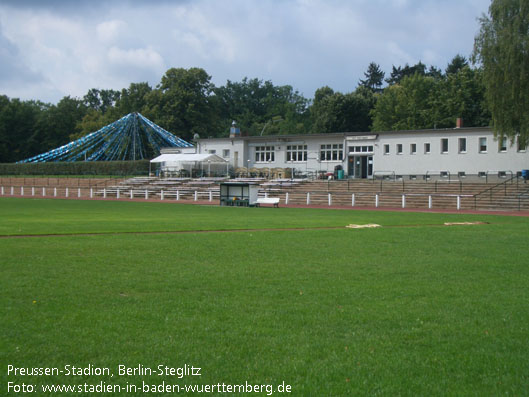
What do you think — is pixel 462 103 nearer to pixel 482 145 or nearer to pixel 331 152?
pixel 331 152

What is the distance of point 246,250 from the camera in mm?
14188

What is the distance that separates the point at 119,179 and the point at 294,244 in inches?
2051

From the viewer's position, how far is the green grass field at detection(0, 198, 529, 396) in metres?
5.73

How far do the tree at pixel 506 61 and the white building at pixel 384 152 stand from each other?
396 cm

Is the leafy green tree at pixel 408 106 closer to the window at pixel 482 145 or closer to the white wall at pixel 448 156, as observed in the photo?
the white wall at pixel 448 156

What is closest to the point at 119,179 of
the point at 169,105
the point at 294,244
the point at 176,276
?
the point at 169,105

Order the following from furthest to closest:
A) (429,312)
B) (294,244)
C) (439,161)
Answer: (439,161)
(294,244)
(429,312)

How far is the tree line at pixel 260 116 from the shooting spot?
234 ft

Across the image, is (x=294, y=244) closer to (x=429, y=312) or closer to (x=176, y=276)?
(x=176, y=276)

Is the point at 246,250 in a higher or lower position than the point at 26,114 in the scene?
lower

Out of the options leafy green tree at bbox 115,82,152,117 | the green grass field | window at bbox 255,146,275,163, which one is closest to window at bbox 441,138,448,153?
window at bbox 255,146,275,163

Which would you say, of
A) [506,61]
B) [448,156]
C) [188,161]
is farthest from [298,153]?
[506,61]

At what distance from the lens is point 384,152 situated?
5584 cm

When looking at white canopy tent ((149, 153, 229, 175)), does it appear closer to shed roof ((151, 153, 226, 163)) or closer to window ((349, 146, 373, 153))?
shed roof ((151, 153, 226, 163))
